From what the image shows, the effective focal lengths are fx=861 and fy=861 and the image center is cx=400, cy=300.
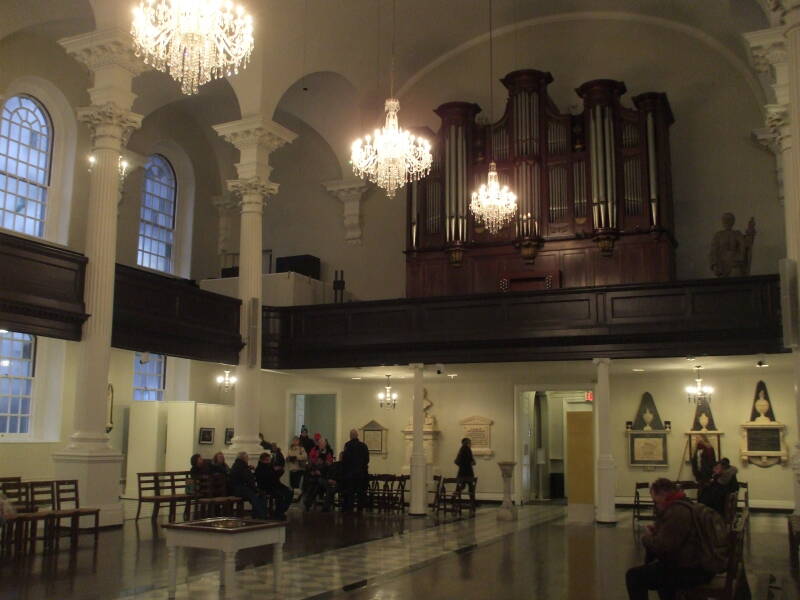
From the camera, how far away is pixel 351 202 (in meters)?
21.7

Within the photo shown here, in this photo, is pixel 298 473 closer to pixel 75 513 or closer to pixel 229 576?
pixel 75 513

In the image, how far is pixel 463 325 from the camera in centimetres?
1680

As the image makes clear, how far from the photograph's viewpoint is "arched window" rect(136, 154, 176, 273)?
20500mm

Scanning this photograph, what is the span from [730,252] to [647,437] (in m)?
4.81

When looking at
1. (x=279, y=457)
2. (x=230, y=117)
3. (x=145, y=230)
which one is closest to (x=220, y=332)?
(x=279, y=457)

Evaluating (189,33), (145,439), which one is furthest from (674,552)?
(145,439)

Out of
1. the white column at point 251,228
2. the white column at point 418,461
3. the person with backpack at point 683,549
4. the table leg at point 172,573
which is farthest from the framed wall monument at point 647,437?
the table leg at point 172,573

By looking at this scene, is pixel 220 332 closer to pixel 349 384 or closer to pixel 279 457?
pixel 279 457

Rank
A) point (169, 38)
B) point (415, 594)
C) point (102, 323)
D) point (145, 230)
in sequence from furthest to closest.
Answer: point (145, 230) → point (102, 323) → point (169, 38) → point (415, 594)

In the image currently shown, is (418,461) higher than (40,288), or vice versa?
(40,288)

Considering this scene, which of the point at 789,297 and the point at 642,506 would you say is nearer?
the point at 789,297

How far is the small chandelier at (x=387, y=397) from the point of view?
20.2m

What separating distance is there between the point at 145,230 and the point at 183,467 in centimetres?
579

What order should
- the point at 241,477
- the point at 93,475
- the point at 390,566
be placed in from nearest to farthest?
the point at 390,566, the point at 93,475, the point at 241,477
